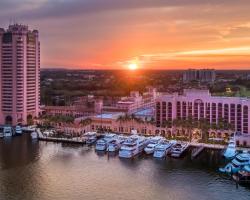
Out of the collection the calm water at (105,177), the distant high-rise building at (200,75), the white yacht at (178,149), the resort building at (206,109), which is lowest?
the calm water at (105,177)

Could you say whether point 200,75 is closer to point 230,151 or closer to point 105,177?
point 230,151

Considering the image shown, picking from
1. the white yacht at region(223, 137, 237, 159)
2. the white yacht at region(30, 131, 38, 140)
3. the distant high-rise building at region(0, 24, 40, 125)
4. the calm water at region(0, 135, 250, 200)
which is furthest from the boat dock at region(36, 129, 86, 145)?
the white yacht at region(223, 137, 237, 159)

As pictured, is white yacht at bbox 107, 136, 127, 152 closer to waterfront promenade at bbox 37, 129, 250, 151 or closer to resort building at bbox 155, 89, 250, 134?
waterfront promenade at bbox 37, 129, 250, 151

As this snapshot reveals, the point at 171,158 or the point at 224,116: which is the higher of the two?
the point at 224,116

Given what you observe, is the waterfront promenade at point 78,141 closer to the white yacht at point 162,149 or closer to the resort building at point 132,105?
the white yacht at point 162,149

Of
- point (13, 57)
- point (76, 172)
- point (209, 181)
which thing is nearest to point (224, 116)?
point (209, 181)

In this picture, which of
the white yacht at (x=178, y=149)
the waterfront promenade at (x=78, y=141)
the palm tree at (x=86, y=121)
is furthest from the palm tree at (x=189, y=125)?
the palm tree at (x=86, y=121)

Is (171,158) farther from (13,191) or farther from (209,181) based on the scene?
(13,191)
